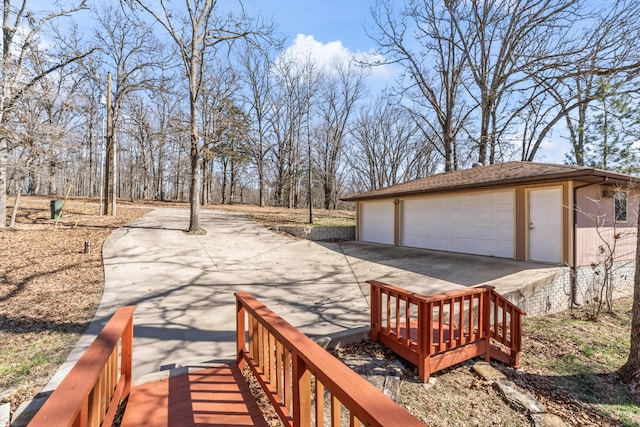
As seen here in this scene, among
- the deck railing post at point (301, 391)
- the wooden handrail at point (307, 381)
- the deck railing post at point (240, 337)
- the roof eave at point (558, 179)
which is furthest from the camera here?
the roof eave at point (558, 179)

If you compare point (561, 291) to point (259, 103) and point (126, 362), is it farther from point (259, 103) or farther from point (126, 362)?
point (259, 103)

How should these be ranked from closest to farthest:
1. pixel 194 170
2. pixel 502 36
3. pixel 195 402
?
pixel 195 402, pixel 194 170, pixel 502 36

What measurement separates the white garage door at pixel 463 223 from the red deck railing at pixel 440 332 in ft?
16.3

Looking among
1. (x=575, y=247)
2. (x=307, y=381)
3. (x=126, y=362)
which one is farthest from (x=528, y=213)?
(x=126, y=362)

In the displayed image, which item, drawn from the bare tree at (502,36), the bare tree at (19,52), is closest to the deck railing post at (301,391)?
the bare tree at (19,52)

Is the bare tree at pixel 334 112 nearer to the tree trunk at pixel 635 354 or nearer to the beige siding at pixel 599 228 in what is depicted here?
the beige siding at pixel 599 228

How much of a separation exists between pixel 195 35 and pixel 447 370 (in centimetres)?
1228

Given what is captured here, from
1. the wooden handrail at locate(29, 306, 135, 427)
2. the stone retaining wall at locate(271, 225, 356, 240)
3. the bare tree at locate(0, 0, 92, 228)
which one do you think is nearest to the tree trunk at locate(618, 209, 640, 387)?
the wooden handrail at locate(29, 306, 135, 427)

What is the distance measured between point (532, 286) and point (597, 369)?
175 centimetres

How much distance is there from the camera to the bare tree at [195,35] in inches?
401

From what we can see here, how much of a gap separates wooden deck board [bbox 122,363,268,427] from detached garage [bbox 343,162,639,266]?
24.1 feet

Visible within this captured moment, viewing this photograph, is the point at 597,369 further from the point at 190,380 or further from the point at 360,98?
the point at 360,98

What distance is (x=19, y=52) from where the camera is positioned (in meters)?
8.27

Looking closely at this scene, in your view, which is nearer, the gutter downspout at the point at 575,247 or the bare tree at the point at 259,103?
the gutter downspout at the point at 575,247
